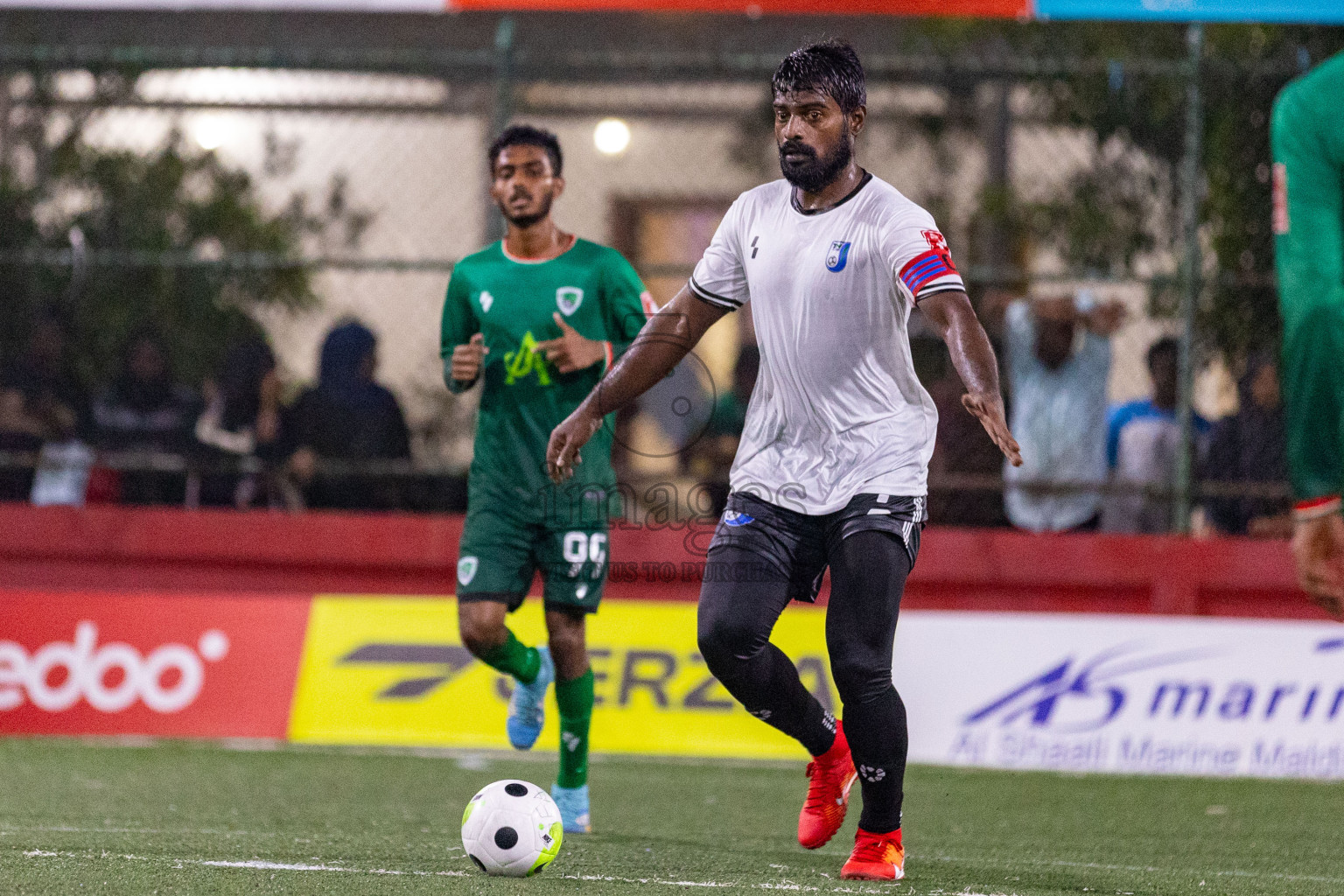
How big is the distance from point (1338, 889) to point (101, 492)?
734cm

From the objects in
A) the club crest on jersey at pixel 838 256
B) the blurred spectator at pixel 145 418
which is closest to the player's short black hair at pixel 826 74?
the club crest on jersey at pixel 838 256

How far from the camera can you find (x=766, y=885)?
4.51m

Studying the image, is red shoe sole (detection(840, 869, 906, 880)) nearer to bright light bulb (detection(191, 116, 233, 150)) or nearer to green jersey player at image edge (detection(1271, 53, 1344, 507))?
green jersey player at image edge (detection(1271, 53, 1344, 507))

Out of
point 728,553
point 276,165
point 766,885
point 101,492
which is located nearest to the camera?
point 766,885

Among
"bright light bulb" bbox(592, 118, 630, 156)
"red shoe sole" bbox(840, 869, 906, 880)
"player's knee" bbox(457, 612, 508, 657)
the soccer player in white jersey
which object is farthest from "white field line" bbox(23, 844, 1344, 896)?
"bright light bulb" bbox(592, 118, 630, 156)

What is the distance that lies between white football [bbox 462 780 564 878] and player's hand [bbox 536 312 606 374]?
1867mm

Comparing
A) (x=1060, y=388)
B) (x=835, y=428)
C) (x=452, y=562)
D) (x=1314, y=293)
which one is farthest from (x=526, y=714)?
(x=1060, y=388)

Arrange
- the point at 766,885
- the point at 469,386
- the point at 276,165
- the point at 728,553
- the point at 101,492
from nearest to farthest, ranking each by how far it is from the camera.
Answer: the point at 766,885 → the point at 728,553 → the point at 469,386 → the point at 101,492 → the point at 276,165

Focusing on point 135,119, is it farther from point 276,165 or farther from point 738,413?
point 738,413

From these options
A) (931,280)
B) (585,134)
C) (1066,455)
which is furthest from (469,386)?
(585,134)

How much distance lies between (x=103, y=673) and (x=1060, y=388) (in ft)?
17.9

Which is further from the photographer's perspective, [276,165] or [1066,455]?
[276,165]

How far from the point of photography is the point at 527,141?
20.7ft

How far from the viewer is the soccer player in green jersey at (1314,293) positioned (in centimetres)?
274
